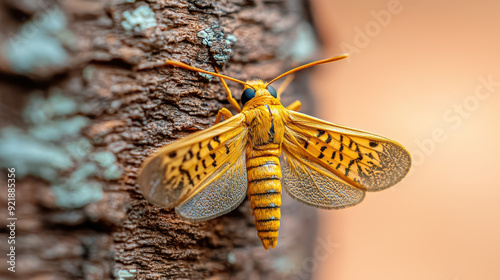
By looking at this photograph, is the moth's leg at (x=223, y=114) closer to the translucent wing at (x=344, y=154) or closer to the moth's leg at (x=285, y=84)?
the translucent wing at (x=344, y=154)

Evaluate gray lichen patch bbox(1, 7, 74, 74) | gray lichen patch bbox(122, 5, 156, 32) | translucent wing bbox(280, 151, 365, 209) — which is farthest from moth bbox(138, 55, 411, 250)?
gray lichen patch bbox(1, 7, 74, 74)

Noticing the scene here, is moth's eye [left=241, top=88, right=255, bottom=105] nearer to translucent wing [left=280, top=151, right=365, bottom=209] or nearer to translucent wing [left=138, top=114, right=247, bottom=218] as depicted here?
translucent wing [left=138, top=114, right=247, bottom=218]

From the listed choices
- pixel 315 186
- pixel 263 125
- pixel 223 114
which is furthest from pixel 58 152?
pixel 315 186

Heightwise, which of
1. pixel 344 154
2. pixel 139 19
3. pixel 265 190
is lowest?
pixel 265 190

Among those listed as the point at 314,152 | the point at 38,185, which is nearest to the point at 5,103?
the point at 38,185

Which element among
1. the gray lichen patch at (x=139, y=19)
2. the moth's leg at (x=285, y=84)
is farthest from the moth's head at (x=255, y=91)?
the gray lichen patch at (x=139, y=19)

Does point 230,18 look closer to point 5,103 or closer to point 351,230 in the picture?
point 5,103

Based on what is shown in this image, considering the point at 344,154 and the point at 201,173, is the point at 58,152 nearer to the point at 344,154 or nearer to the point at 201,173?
the point at 201,173
